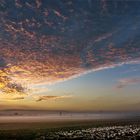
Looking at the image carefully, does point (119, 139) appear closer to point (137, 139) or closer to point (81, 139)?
point (137, 139)

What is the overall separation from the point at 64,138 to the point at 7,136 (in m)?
11.6

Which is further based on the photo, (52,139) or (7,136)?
(7,136)

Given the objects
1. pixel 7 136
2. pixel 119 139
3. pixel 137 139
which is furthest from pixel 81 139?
pixel 7 136

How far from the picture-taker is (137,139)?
5072 cm

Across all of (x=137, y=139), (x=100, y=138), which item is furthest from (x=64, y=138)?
→ (x=137, y=139)

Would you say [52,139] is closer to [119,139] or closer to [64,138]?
[64,138]

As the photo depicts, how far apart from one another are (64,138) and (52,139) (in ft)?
8.57

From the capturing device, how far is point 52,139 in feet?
168

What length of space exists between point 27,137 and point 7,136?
13.9 ft

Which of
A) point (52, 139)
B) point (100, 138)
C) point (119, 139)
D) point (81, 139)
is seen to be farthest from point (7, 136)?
point (119, 139)

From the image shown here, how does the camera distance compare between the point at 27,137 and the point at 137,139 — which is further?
the point at 27,137

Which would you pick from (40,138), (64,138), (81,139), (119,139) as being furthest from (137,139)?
(40,138)

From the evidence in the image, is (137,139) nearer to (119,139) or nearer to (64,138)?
(119,139)

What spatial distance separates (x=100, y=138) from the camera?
52469 millimetres
